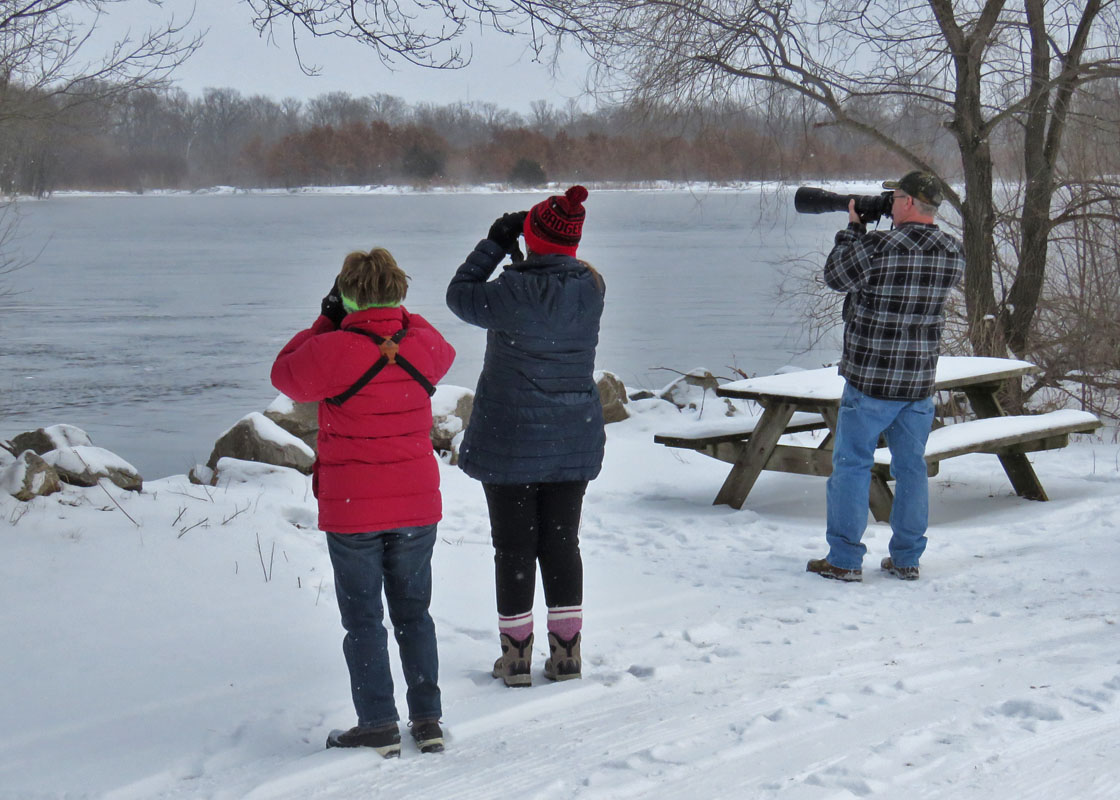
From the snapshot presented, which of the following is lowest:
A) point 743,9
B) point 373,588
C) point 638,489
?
point 638,489

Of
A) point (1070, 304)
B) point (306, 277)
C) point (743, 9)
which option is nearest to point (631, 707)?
point (743, 9)

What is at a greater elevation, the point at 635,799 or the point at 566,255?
the point at 566,255

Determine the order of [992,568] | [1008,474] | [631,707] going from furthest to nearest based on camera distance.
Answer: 1. [1008,474]
2. [992,568]
3. [631,707]

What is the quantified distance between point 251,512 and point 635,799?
11.0ft

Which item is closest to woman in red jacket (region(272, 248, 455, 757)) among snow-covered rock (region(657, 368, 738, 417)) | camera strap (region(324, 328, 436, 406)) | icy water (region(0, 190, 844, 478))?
camera strap (region(324, 328, 436, 406))

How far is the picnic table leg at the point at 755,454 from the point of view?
5.96 m

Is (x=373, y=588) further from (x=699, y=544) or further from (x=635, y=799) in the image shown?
(x=699, y=544)

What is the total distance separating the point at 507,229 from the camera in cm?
340

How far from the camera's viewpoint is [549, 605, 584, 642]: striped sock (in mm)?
3525

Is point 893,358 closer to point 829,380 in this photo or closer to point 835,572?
point 835,572

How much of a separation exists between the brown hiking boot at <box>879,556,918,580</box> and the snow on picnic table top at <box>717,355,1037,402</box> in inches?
39.7

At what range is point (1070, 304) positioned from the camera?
9.91 m

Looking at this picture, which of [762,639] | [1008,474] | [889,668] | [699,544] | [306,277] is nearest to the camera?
[889,668]

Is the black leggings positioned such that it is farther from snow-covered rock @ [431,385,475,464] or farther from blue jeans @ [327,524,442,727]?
snow-covered rock @ [431,385,475,464]
